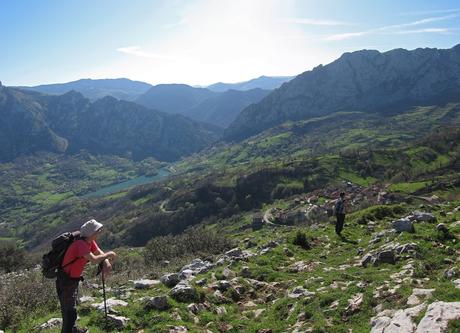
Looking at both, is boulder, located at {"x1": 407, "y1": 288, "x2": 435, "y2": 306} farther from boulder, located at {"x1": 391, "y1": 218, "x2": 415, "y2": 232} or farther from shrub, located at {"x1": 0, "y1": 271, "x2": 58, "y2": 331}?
shrub, located at {"x1": 0, "y1": 271, "x2": 58, "y2": 331}

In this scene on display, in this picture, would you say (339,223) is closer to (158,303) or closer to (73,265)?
(158,303)

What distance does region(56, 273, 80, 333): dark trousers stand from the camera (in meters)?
10.1

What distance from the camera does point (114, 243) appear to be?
124 meters

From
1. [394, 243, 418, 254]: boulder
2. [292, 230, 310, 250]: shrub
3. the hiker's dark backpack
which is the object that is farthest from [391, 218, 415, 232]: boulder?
the hiker's dark backpack

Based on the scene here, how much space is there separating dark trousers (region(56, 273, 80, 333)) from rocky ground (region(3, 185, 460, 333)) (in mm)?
1980

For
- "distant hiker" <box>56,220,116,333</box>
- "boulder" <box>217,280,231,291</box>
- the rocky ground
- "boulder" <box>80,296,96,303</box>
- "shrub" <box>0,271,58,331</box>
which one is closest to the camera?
"distant hiker" <box>56,220,116,333</box>

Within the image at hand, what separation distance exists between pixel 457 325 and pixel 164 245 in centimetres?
2421

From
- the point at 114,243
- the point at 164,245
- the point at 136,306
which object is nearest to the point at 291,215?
the point at 164,245

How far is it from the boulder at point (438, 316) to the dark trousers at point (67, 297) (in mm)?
8255

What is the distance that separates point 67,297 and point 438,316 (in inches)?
349

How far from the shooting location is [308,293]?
565 inches

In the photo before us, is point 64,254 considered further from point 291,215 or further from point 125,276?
point 291,215

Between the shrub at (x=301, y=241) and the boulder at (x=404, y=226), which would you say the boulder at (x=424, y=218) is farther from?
the shrub at (x=301, y=241)

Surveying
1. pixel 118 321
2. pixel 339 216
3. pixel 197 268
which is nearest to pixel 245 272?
pixel 197 268
